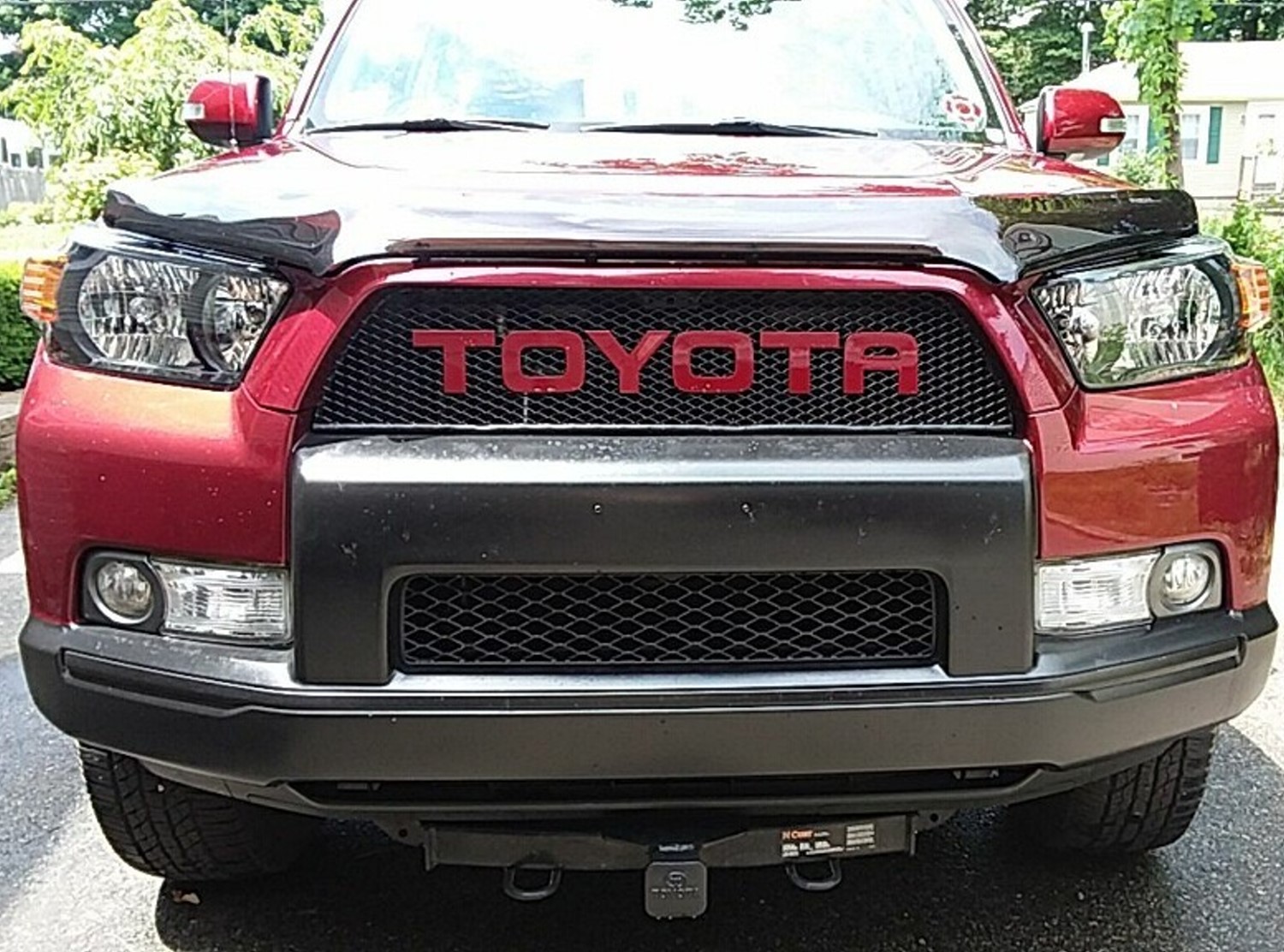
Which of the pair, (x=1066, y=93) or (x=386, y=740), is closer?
(x=386, y=740)

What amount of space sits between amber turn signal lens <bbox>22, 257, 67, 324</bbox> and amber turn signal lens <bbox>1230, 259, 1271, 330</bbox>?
5.92ft

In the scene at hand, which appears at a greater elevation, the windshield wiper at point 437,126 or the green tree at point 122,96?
the windshield wiper at point 437,126

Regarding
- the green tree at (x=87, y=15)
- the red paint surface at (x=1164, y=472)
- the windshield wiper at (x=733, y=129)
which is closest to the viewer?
the red paint surface at (x=1164, y=472)

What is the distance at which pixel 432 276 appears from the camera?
1851 mm

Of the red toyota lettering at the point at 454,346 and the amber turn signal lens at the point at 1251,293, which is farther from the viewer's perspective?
the amber turn signal lens at the point at 1251,293

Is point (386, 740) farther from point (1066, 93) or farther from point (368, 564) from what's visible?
point (1066, 93)

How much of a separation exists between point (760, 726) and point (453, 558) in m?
0.47

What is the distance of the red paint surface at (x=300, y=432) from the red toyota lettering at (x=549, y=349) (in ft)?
0.20

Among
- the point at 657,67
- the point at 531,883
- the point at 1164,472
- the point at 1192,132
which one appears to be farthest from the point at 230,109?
the point at 1192,132

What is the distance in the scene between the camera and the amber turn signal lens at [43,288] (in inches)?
81.1

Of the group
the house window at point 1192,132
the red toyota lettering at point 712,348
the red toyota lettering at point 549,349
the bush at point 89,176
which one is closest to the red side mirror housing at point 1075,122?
the red toyota lettering at point 712,348

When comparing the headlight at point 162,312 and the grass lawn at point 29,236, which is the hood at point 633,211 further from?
the grass lawn at point 29,236

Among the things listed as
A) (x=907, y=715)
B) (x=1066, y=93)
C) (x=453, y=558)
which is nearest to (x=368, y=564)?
(x=453, y=558)

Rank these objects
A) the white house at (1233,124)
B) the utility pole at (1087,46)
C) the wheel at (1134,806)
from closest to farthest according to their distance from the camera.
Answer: the wheel at (1134,806) → the white house at (1233,124) → the utility pole at (1087,46)
